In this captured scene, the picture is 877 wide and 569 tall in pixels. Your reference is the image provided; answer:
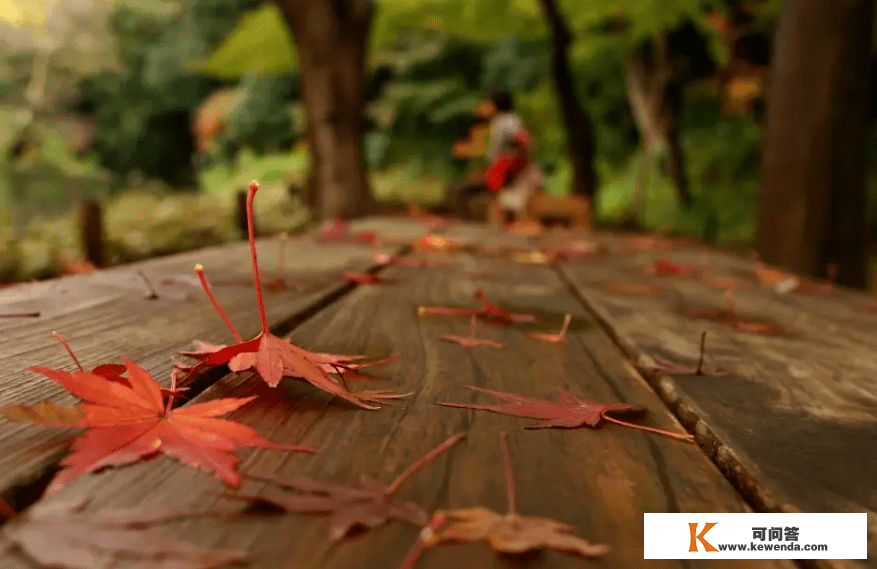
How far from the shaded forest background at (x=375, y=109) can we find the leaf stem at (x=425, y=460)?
2814mm

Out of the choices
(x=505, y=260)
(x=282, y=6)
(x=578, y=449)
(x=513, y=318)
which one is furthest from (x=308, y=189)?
(x=578, y=449)

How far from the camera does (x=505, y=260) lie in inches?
87.7

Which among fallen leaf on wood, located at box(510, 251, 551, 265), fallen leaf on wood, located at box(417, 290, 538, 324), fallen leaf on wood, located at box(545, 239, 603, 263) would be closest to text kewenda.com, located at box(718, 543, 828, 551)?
fallen leaf on wood, located at box(417, 290, 538, 324)

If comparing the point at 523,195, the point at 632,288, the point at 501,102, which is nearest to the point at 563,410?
the point at 632,288

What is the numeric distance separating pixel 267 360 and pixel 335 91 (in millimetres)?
4715

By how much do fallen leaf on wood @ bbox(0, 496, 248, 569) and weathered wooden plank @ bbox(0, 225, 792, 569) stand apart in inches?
0.5

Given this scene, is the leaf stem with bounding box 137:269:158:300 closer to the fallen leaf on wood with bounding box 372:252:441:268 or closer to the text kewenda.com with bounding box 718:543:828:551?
the fallen leaf on wood with bounding box 372:252:441:268

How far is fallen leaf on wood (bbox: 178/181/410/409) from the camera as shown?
63 centimetres

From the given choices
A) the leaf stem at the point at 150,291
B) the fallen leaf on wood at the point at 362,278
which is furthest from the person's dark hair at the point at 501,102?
the leaf stem at the point at 150,291

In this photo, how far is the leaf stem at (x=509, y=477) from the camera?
44 cm

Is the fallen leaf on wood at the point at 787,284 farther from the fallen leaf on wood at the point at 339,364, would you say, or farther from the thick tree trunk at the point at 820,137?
the fallen leaf on wood at the point at 339,364

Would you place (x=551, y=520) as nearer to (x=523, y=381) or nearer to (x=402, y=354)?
(x=523, y=381)

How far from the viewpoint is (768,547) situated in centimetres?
43

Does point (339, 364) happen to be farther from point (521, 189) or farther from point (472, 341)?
point (521, 189)
